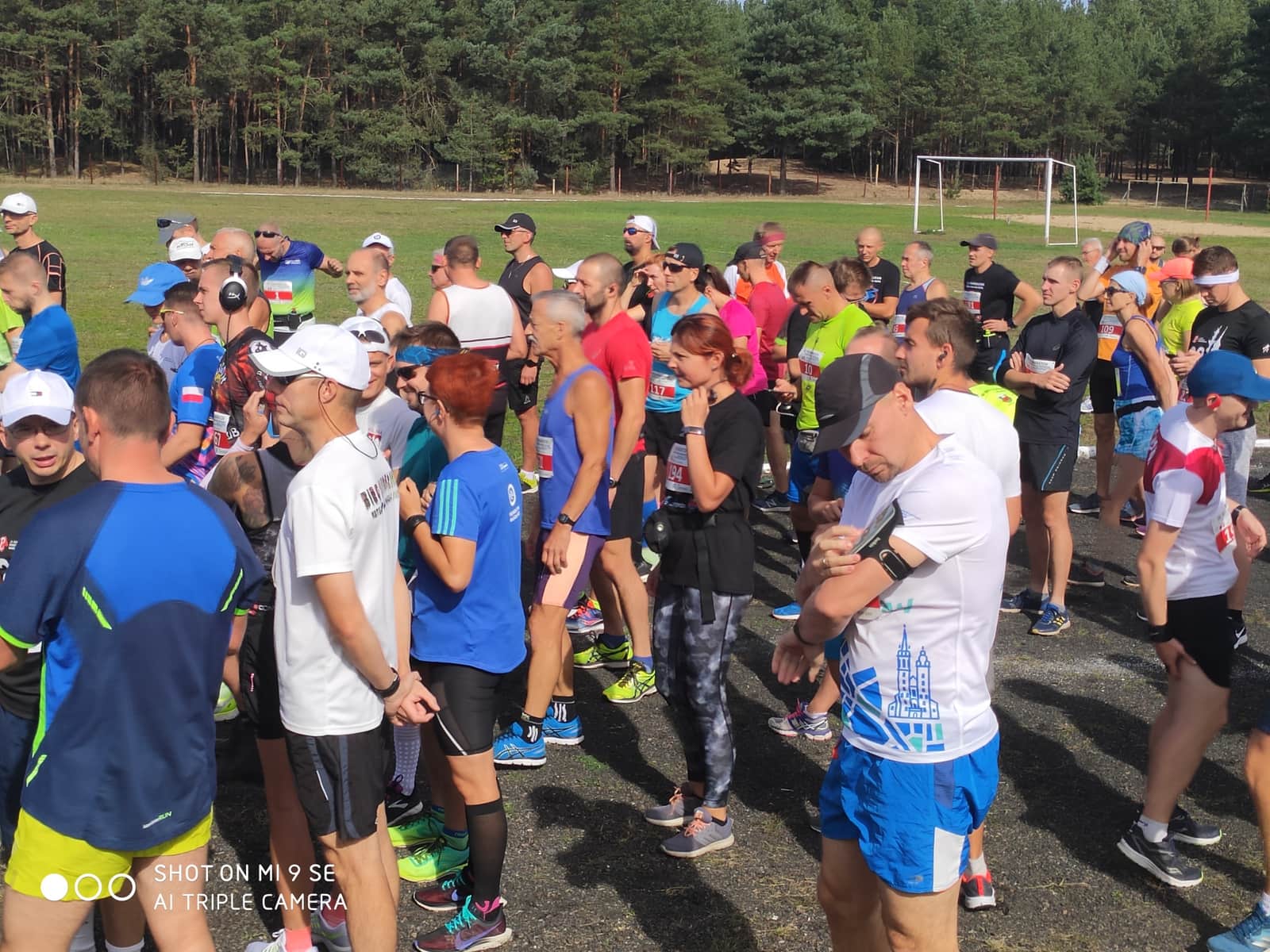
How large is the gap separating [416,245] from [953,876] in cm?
3013

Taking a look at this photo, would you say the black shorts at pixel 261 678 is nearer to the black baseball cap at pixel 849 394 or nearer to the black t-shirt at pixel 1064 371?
the black baseball cap at pixel 849 394

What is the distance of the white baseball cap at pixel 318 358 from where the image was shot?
3348 millimetres

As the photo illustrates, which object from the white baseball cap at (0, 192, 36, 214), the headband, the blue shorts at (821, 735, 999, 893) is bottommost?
the blue shorts at (821, 735, 999, 893)

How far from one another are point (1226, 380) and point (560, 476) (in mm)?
2754

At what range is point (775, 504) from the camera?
9.62 metres

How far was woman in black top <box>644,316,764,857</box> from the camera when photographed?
4598 millimetres

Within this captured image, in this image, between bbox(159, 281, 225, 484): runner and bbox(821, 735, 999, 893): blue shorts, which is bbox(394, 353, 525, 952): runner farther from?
bbox(159, 281, 225, 484): runner

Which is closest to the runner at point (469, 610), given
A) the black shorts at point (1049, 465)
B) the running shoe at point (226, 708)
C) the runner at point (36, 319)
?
the running shoe at point (226, 708)

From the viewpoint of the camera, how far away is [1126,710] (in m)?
5.96

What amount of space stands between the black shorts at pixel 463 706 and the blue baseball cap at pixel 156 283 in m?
4.16

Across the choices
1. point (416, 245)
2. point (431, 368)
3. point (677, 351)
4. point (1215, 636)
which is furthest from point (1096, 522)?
point (416, 245)

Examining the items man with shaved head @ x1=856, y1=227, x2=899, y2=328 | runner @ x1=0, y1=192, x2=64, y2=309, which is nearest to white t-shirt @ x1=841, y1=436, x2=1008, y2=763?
man with shaved head @ x1=856, y1=227, x2=899, y2=328

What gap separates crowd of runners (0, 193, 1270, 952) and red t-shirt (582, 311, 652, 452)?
0.03 metres

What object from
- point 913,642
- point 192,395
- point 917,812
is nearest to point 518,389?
point 192,395
